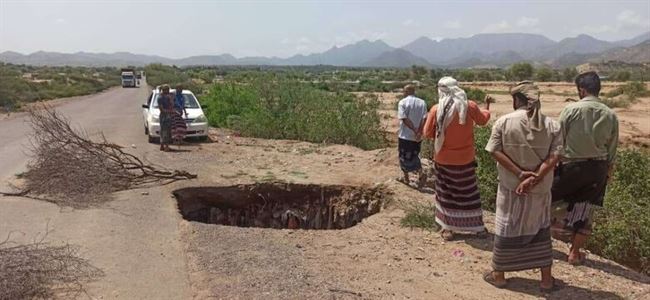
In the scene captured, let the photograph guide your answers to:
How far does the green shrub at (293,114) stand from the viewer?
14672 millimetres

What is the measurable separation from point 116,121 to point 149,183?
1237 centimetres

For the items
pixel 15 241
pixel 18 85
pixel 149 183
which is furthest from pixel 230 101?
pixel 18 85

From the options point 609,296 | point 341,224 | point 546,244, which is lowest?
point 341,224

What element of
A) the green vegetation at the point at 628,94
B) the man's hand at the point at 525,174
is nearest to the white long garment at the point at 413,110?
the man's hand at the point at 525,174

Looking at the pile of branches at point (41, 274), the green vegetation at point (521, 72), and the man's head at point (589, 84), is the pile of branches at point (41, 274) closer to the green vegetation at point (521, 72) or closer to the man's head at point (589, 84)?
the man's head at point (589, 84)

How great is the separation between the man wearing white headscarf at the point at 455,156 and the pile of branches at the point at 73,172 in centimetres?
487

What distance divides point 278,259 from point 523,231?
2.42 metres

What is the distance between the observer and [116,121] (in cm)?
2084

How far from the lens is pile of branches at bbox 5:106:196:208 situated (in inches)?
339

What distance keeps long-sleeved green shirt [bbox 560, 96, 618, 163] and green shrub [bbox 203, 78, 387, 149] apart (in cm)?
936

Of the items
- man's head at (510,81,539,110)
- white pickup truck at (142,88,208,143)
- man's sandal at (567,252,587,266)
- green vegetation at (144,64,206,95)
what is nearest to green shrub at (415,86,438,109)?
green vegetation at (144,64,206,95)

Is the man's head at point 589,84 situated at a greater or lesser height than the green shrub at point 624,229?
greater

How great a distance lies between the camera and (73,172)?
8.77m

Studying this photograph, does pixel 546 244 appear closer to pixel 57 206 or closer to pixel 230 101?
pixel 57 206
